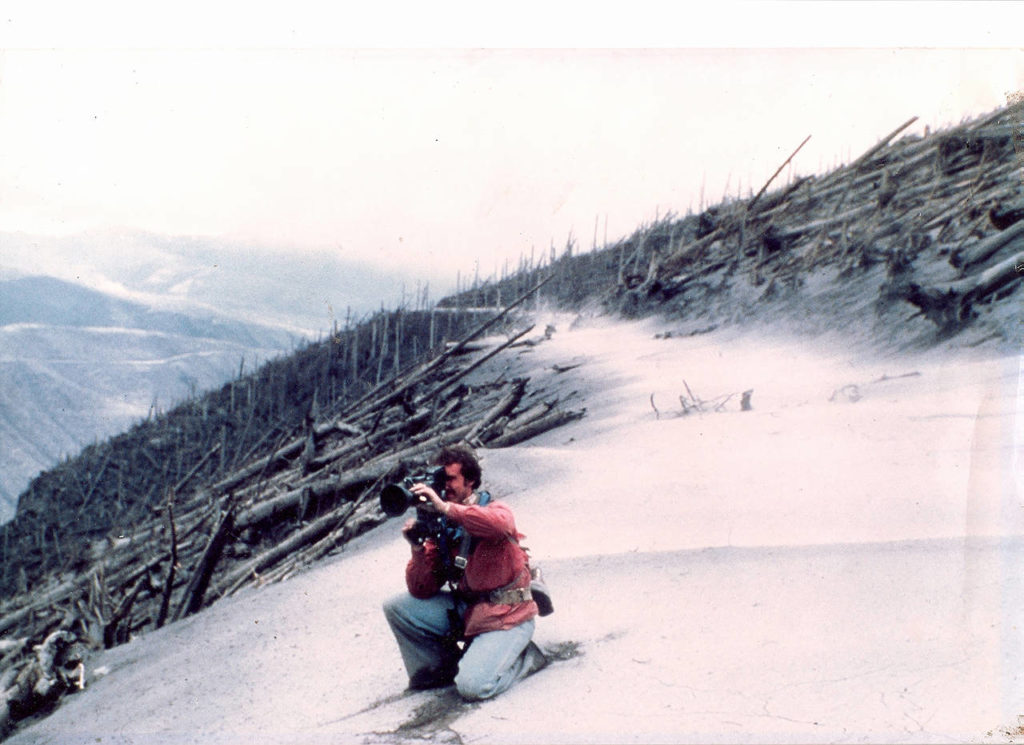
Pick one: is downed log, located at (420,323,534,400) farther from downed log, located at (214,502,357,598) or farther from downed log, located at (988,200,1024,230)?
downed log, located at (988,200,1024,230)

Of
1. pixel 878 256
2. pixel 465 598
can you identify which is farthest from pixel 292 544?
pixel 878 256

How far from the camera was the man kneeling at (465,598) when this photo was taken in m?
2.91

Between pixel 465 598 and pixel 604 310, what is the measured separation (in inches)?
274

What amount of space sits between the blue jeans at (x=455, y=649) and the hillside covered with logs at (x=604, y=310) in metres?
2.81

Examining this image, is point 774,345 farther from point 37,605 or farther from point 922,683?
point 37,605

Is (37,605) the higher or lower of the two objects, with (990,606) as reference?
lower

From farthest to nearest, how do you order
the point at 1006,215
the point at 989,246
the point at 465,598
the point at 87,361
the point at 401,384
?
the point at 87,361 → the point at 401,384 → the point at 1006,215 → the point at 989,246 → the point at 465,598

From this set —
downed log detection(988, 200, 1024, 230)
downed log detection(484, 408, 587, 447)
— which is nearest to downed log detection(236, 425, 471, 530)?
downed log detection(484, 408, 587, 447)

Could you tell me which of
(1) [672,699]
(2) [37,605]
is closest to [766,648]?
(1) [672,699]

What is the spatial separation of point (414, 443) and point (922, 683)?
19.2ft

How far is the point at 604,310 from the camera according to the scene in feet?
32.1

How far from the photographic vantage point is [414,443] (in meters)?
7.84

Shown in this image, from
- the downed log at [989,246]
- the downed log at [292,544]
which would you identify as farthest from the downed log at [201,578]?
the downed log at [989,246]

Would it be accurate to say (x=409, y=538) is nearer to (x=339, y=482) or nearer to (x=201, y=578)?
(x=201, y=578)
